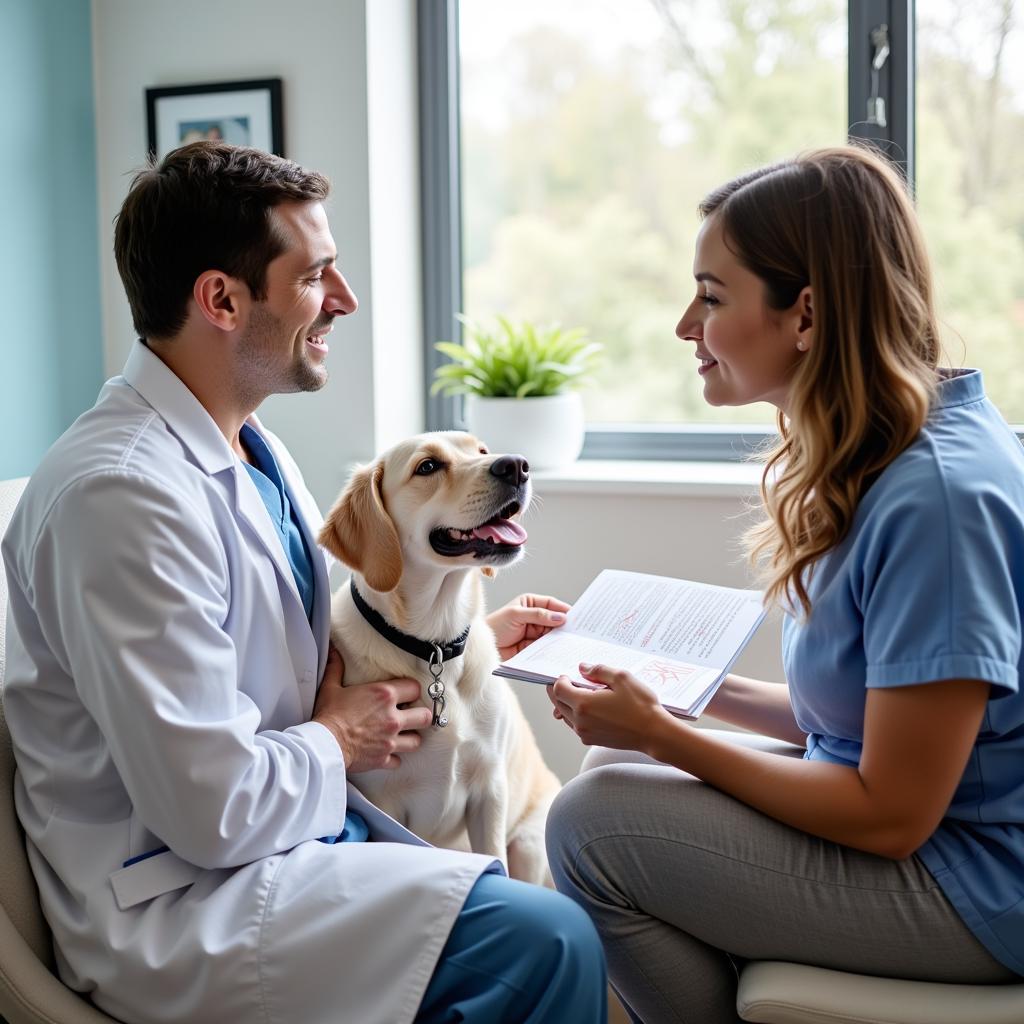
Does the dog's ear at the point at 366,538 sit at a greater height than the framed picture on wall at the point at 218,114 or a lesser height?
lesser

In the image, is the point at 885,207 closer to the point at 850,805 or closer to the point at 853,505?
the point at 853,505

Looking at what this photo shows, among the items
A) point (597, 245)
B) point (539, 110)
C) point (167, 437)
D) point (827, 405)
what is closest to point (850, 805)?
point (827, 405)

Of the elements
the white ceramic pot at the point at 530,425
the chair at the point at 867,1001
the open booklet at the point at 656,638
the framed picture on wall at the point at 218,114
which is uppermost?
the framed picture on wall at the point at 218,114

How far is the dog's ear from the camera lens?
1585 millimetres

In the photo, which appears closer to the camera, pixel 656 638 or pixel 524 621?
pixel 656 638

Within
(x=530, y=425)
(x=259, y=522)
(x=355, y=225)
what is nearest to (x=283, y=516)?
(x=259, y=522)

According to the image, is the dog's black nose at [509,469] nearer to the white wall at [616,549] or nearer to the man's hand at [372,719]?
the man's hand at [372,719]

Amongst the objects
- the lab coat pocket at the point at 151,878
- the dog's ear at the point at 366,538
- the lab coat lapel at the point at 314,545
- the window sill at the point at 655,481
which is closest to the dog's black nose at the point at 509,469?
the dog's ear at the point at 366,538

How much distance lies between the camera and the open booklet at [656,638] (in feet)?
4.58

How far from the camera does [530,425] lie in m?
2.50

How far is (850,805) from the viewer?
119 centimetres

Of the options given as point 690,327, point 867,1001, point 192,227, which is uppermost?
point 192,227

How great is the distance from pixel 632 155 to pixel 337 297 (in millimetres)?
1328

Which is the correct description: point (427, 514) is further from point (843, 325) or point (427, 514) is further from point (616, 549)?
point (616, 549)
